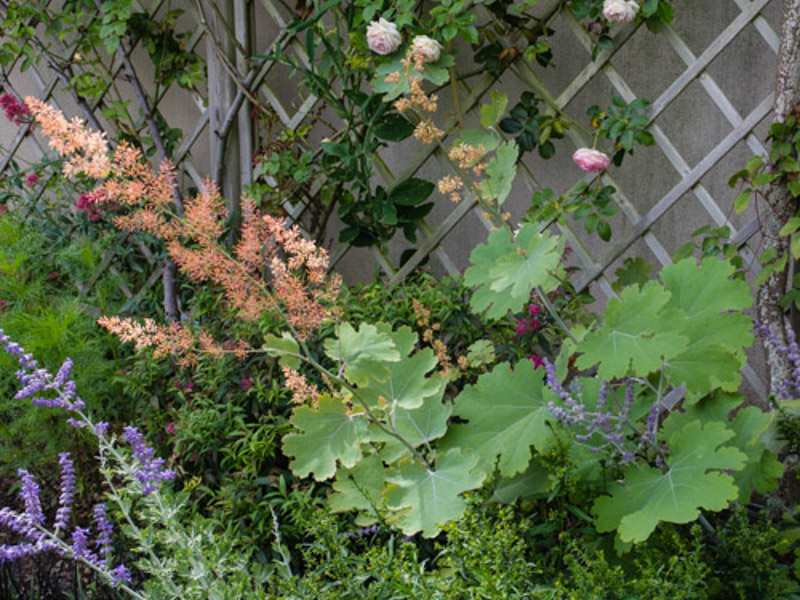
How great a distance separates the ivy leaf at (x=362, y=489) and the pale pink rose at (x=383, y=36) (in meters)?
1.25

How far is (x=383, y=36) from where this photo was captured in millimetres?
2289

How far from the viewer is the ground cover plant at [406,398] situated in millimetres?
A: 1256

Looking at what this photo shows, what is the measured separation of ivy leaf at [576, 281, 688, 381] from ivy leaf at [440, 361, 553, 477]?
20 centimetres

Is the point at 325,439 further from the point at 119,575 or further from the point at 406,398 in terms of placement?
the point at 119,575

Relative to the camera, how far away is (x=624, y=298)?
4.38 ft

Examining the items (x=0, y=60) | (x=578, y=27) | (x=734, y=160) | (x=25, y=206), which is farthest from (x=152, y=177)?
(x=0, y=60)

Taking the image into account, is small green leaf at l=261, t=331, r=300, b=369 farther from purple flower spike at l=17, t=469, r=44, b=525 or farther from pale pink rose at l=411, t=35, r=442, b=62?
pale pink rose at l=411, t=35, r=442, b=62

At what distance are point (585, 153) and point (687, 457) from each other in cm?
113

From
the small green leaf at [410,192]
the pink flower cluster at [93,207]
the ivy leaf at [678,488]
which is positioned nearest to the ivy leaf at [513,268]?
the ivy leaf at [678,488]

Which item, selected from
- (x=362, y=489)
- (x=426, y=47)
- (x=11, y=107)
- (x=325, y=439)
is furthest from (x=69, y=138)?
(x=11, y=107)

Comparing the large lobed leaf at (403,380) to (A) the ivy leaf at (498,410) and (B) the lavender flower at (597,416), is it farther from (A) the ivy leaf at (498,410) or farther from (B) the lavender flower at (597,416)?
(B) the lavender flower at (597,416)

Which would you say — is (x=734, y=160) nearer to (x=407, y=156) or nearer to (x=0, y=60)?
(x=407, y=156)

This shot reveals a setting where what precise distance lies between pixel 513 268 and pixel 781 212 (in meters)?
1.03

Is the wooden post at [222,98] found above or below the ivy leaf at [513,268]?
above
